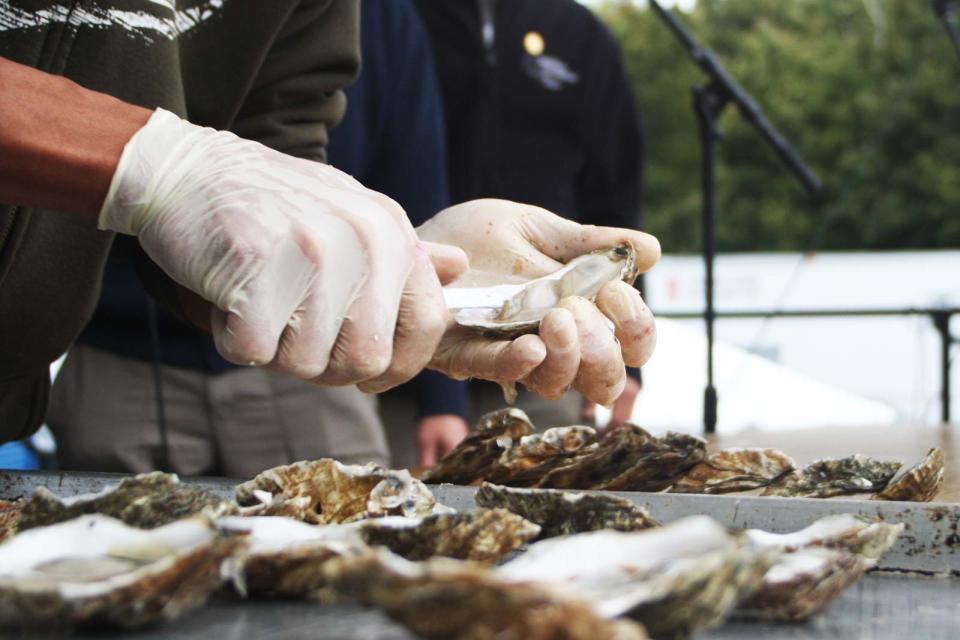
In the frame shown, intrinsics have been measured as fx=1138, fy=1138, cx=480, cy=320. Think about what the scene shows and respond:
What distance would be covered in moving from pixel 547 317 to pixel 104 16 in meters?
0.66

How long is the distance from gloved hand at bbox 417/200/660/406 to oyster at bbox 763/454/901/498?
0.22 meters

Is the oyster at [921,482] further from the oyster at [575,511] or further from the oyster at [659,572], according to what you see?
the oyster at [659,572]

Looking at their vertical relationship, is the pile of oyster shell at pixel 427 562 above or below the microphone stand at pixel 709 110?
below

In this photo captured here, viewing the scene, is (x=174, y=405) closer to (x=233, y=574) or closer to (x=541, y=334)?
(x=541, y=334)

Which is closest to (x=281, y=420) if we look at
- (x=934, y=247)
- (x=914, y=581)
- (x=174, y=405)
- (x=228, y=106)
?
(x=174, y=405)

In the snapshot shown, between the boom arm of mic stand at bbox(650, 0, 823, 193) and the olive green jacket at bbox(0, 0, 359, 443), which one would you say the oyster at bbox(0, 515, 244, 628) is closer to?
the olive green jacket at bbox(0, 0, 359, 443)

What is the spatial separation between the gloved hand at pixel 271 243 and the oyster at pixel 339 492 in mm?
124

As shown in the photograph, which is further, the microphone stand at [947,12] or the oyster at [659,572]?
the microphone stand at [947,12]

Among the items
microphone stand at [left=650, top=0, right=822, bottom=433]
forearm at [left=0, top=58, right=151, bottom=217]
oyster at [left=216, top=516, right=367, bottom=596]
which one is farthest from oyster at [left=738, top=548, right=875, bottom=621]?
microphone stand at [left=650, top=0, right=822, bottom=433]

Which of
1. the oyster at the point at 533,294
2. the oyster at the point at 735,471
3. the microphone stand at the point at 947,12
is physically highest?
the microphone stand at the point at 947,12

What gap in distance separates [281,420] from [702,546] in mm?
1990

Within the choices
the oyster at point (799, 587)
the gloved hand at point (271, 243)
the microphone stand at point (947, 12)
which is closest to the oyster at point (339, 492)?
the gloved hand at point (271, 243)

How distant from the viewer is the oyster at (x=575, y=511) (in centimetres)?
84

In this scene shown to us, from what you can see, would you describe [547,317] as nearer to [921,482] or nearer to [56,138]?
[921,482]
